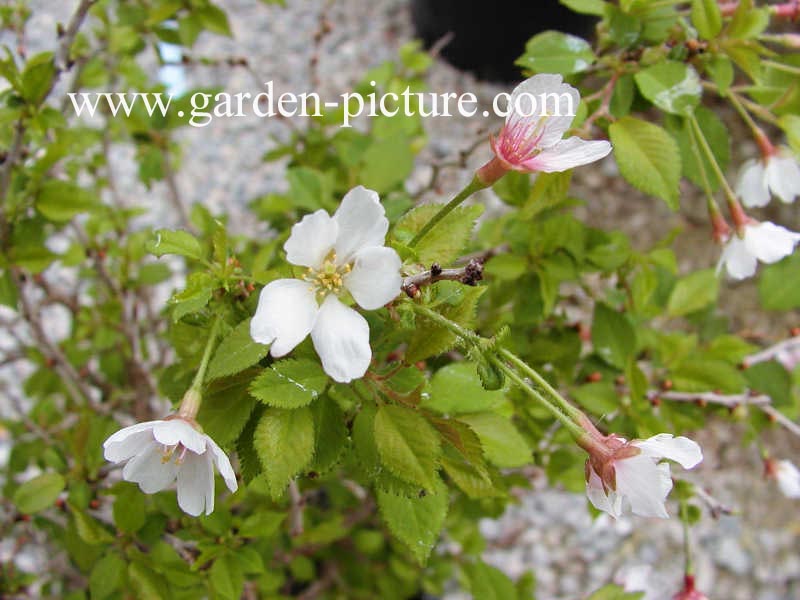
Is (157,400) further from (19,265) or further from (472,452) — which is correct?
(472,452)

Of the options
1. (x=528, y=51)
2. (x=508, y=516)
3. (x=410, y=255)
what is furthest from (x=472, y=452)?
(x=508, y=516)

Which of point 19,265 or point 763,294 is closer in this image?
point 19,265

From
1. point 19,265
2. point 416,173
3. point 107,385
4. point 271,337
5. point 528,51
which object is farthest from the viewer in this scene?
point 416,173

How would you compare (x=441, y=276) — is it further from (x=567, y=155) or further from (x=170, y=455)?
(x=170, y=455)

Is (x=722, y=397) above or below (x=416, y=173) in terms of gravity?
above

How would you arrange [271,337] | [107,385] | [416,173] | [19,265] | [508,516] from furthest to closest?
[416,173] < [508,516] < [107,385] < [19,265] < [271,337]
